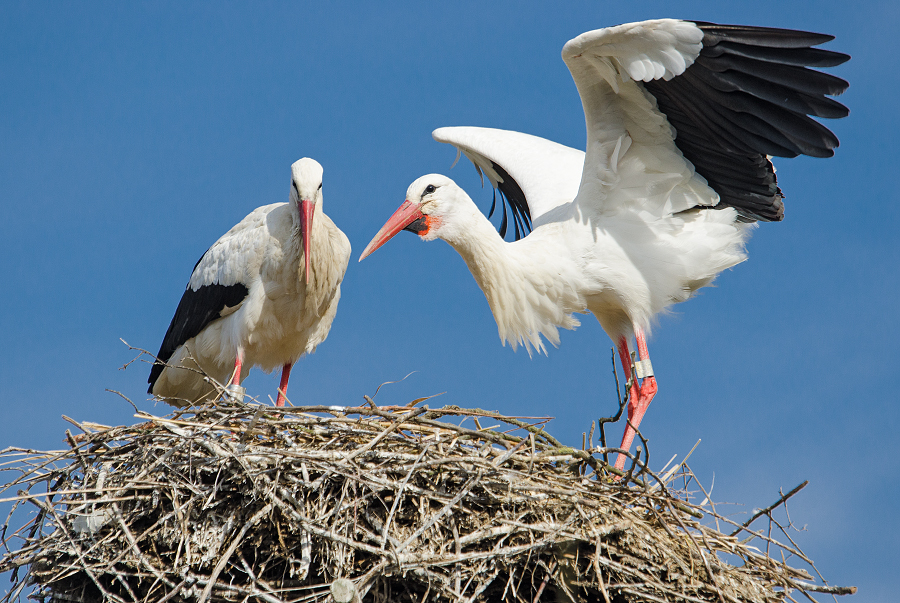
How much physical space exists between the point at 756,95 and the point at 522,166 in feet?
7.48

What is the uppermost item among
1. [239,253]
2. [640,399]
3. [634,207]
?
[634,207]

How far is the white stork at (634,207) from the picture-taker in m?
3.99

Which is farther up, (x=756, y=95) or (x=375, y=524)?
(x=756, y=95)

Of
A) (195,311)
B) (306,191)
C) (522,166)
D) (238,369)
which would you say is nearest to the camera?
(306,191)

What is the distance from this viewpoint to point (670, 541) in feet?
10.6

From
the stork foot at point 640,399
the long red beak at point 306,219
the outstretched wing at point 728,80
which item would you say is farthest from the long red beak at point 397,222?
the stork foot at point 640,399

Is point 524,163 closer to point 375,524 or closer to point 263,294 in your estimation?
point 263,294

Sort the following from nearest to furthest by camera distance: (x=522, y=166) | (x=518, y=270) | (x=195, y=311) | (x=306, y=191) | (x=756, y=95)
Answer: (x=756, y=95), (x=518, y=270), (x=306, y=191), (x=195, y=311), (x=522, y=166)

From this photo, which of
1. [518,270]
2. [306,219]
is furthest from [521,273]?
[306,219]

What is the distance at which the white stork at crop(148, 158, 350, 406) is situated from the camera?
15.9ft

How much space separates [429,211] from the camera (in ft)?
15.1

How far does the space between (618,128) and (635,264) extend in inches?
27.5

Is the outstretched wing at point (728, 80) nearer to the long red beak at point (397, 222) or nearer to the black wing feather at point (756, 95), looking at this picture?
the black wing feather at point (756, 95)

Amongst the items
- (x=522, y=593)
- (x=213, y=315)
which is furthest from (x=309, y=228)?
(x=522, y=593)
